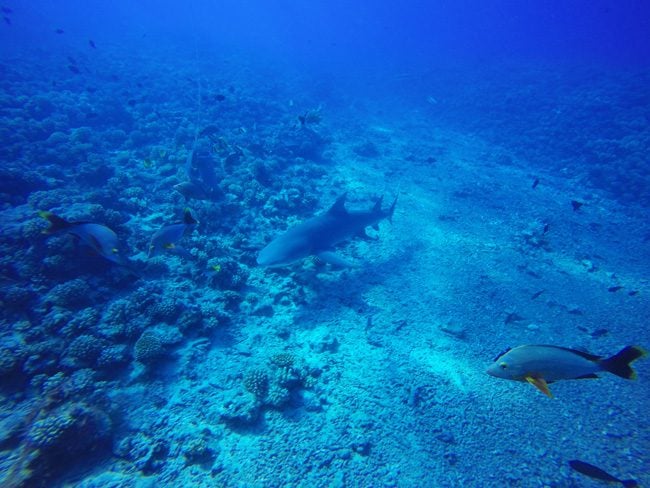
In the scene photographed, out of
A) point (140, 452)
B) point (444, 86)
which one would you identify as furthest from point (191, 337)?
point (444, 86)

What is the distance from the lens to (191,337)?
607 centimetres

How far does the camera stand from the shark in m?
6.64

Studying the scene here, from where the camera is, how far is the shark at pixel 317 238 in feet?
21.8

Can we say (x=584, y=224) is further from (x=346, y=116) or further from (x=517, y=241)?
(x=346, y=116)

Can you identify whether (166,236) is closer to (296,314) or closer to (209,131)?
(296,314)

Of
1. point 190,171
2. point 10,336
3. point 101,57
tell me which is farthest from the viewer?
point 101,57

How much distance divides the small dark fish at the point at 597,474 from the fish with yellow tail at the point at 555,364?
199 centimetres

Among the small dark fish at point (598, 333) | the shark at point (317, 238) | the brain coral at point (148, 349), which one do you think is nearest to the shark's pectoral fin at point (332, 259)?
the shark at point (317, 238)

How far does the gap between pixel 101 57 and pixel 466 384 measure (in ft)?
158

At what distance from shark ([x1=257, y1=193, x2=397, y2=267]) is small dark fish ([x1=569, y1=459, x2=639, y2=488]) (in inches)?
198

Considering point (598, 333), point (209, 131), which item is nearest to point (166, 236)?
point (598, 333)

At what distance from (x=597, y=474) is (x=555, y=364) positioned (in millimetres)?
2381

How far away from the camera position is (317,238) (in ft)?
24.0

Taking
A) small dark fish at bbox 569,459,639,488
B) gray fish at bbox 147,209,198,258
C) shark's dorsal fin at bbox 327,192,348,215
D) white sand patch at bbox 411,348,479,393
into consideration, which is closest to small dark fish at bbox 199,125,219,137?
shark's dorsal fin at bbox 327,192,348,215
